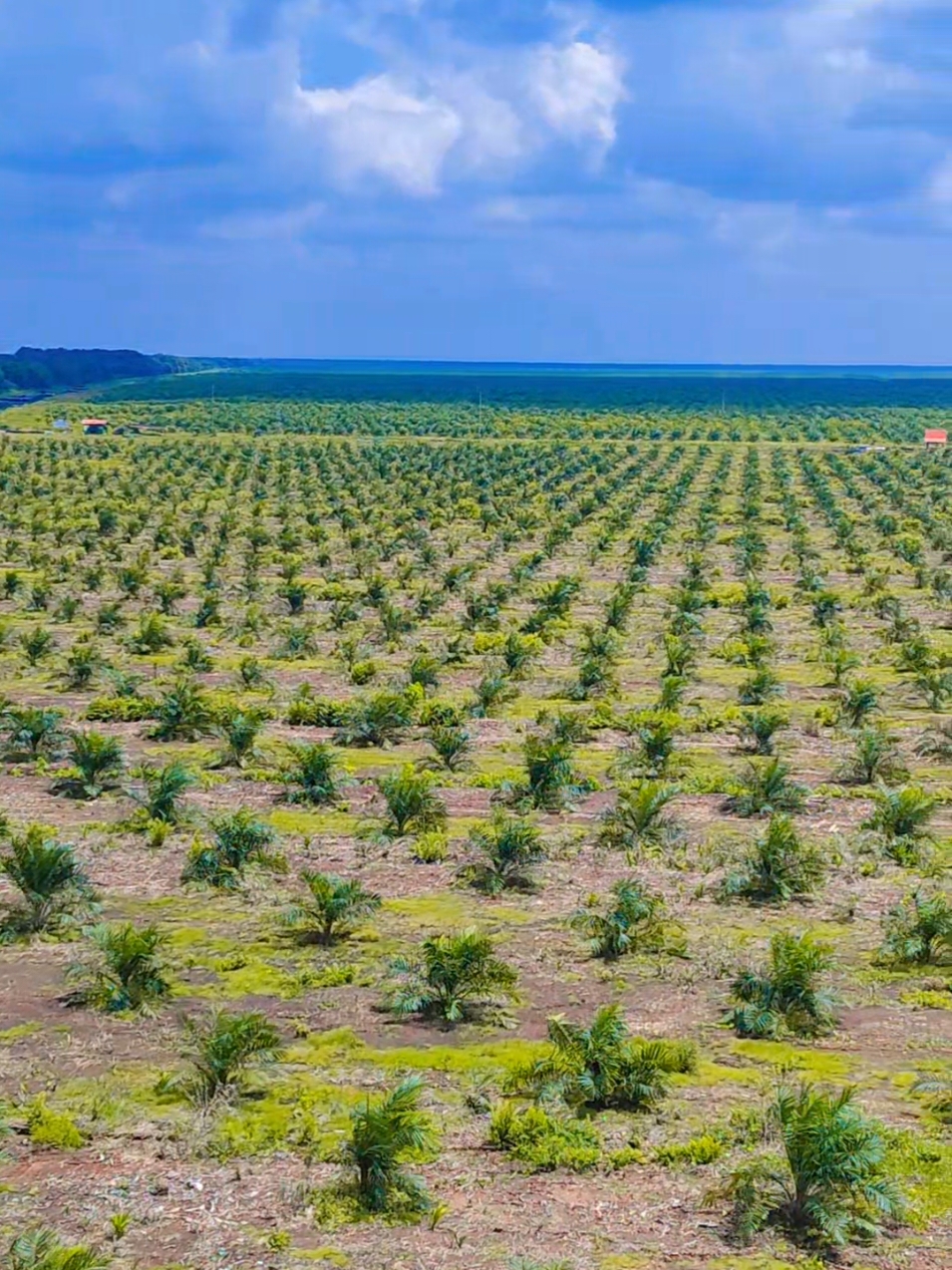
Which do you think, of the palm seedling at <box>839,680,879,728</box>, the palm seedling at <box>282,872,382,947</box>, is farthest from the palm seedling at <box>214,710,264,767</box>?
the palm seedling at <box>839,680,879,728</box>

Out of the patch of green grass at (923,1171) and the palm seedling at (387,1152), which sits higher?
the palm seedling at (387,1152)

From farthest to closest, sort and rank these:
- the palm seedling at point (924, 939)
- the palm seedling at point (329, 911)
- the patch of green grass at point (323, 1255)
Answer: the palm seedling at point (329, 911), the palm seedling at point (924, 939), the patch of green grass at point (323, 1255)

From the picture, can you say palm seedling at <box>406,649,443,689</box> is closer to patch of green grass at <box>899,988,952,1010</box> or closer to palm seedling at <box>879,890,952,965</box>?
palm seedling at <box>879,890,952,965</box>

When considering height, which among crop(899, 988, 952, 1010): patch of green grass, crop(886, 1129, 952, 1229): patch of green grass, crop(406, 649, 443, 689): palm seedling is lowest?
crop(899, 988, 952, 1010): patch of green grass

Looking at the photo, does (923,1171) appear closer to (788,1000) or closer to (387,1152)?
(788,1000)

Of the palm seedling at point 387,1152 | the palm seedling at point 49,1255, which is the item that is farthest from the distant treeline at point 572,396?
the palm seedling at point 49,1255

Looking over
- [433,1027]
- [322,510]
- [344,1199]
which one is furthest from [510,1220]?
[322,510]

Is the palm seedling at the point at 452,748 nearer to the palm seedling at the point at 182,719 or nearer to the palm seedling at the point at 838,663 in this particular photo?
the palm seedling at the point at 182,719
